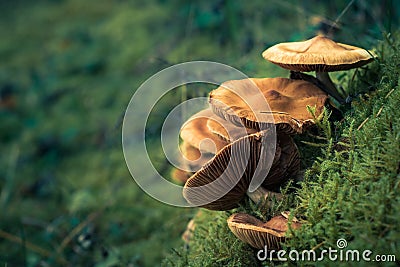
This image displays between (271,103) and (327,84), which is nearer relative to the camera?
(271,103)

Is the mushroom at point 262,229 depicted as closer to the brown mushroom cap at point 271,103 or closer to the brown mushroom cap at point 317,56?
the brown mushroom cap at point 271,103

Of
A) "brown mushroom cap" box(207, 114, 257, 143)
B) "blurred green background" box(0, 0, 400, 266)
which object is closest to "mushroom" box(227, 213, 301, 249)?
"brown mushroom cap" box(207, 114, 257, 143)

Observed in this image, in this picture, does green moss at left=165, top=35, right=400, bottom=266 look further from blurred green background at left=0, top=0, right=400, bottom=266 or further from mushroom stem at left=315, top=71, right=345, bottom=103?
blurred green background at left=0, top=0, right=400, bottom=266

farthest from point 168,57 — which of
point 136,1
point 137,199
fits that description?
point 136,1

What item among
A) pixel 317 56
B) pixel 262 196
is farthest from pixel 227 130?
pixel 317 56

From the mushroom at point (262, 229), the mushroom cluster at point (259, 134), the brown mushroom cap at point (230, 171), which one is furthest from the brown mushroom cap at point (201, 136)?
the mushroom at point (262, 229)

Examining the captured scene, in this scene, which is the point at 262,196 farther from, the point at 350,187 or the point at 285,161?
the point at 350,187
